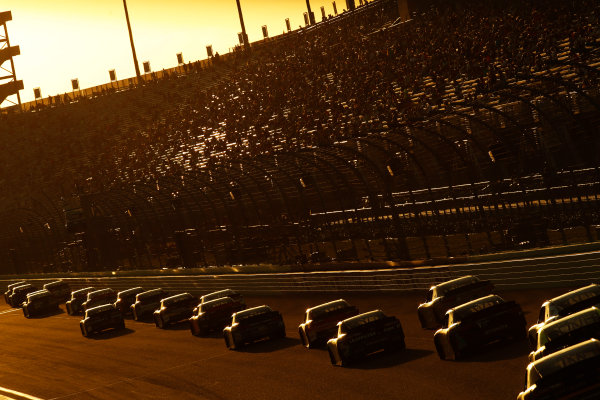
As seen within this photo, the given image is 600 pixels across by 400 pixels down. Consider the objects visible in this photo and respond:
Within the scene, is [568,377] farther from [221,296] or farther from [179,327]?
[179,327]

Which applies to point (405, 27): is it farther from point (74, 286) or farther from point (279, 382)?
point (279, 382)

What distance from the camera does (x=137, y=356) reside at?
98.5 ft

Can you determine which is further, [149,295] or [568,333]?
[149,295]

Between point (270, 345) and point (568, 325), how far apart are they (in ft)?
44.4

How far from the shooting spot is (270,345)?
2686 centimetres

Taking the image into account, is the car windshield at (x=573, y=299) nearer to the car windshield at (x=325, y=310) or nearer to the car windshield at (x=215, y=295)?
the car windshield at (x=325, y=310)

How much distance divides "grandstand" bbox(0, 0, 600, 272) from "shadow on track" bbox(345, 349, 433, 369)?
19.3 ft

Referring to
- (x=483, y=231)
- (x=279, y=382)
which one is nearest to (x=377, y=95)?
(x=483, y=231)

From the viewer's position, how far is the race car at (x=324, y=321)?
24.0m

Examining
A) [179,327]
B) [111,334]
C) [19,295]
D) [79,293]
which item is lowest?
[179,327]

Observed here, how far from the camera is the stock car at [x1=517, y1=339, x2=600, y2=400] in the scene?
448 inches

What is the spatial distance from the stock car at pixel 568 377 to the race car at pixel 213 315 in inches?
786

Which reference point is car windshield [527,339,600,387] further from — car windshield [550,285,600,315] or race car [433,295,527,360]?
race car [433,295,527,360]

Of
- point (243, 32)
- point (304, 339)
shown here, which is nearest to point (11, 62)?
point (243, 32)
